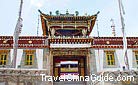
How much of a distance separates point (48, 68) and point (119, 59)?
7.54m

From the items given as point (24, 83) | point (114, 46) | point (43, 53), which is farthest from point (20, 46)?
point (24, 83)

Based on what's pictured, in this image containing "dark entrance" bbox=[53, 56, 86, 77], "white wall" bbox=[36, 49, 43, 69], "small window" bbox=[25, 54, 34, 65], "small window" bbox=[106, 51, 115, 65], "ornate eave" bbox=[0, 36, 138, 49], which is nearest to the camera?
"white wall" bbox=[36, 49, 43, 69]

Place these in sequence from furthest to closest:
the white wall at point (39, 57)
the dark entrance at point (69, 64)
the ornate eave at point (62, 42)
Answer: the dark entrance at point (69, 64)
the ornate eave at point (62, 42)
the white wall at point (39, 57)

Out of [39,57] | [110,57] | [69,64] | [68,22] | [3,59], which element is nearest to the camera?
[3,59]

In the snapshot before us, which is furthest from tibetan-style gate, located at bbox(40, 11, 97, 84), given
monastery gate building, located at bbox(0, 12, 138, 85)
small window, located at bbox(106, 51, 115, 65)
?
small window, located at bbox(106, 51, 115, 65)

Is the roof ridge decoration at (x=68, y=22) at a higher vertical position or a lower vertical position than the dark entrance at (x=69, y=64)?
higher

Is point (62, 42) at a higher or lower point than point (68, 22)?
lower

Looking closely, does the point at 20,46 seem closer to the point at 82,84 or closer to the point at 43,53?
the point at 43,53

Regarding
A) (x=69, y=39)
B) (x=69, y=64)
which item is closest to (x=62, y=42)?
(x=69, y=39)

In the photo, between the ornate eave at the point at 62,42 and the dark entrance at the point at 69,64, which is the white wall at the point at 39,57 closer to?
the ornate eave at the point at 62,42

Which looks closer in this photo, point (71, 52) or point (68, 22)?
point (71, 52)

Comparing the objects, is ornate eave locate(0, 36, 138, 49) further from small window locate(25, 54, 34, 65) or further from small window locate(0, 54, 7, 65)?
small window locate(25, 54, 34, 65)

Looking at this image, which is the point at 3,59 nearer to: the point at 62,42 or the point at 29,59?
the point at 29,59

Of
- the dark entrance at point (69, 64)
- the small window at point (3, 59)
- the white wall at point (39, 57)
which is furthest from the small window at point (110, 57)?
the small window at point (3, 59)
